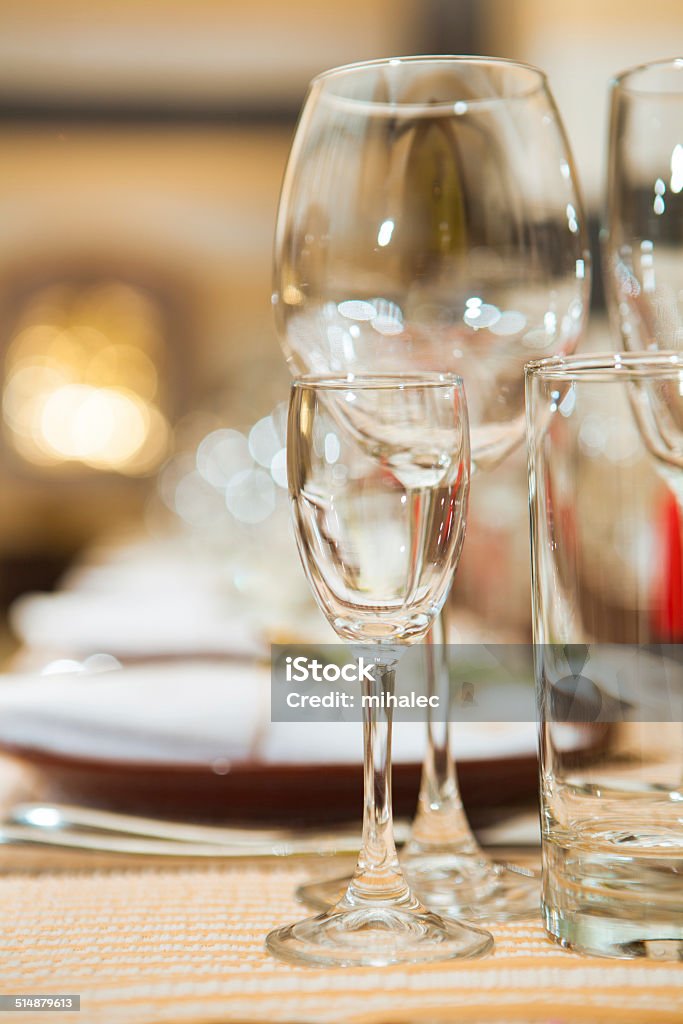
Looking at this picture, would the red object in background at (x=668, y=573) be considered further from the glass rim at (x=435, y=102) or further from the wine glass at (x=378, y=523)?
the glass rim at (x=435, y=102)

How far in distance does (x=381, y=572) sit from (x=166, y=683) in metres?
0.23

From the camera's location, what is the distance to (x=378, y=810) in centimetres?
29

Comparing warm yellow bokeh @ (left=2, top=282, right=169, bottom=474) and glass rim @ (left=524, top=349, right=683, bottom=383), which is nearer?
glass rim @ (left=524, top=349, right=683, bottom=383)

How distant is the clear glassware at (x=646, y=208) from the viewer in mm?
358

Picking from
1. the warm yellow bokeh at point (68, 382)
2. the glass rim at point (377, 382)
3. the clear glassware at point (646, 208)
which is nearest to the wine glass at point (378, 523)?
the glass rim at point (377, 382)

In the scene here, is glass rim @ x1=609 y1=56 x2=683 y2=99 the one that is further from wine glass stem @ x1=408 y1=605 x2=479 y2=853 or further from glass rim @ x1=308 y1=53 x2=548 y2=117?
wine glass stem @ x1=408 y1=605 x2=479 y2=853

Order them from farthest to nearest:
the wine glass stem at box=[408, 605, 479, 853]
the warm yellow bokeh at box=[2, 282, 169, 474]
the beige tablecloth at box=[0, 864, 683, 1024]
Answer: the warm yellow bokeh at box=[2, 282, 169, 474]
the wine glass stem at box=[408, 605, 479, 853]
the beige tablecloth at box=[0, 864, 683, 1024]

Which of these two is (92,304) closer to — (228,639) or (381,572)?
(228,639)

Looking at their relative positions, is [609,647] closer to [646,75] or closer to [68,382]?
[646,75]

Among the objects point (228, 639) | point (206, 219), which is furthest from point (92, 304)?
point (228, 639)

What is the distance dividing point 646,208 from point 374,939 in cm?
23

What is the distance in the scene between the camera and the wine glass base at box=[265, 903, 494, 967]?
270 mm

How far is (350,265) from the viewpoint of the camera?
1.23 feet

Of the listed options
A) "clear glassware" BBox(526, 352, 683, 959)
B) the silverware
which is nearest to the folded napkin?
the silverware
